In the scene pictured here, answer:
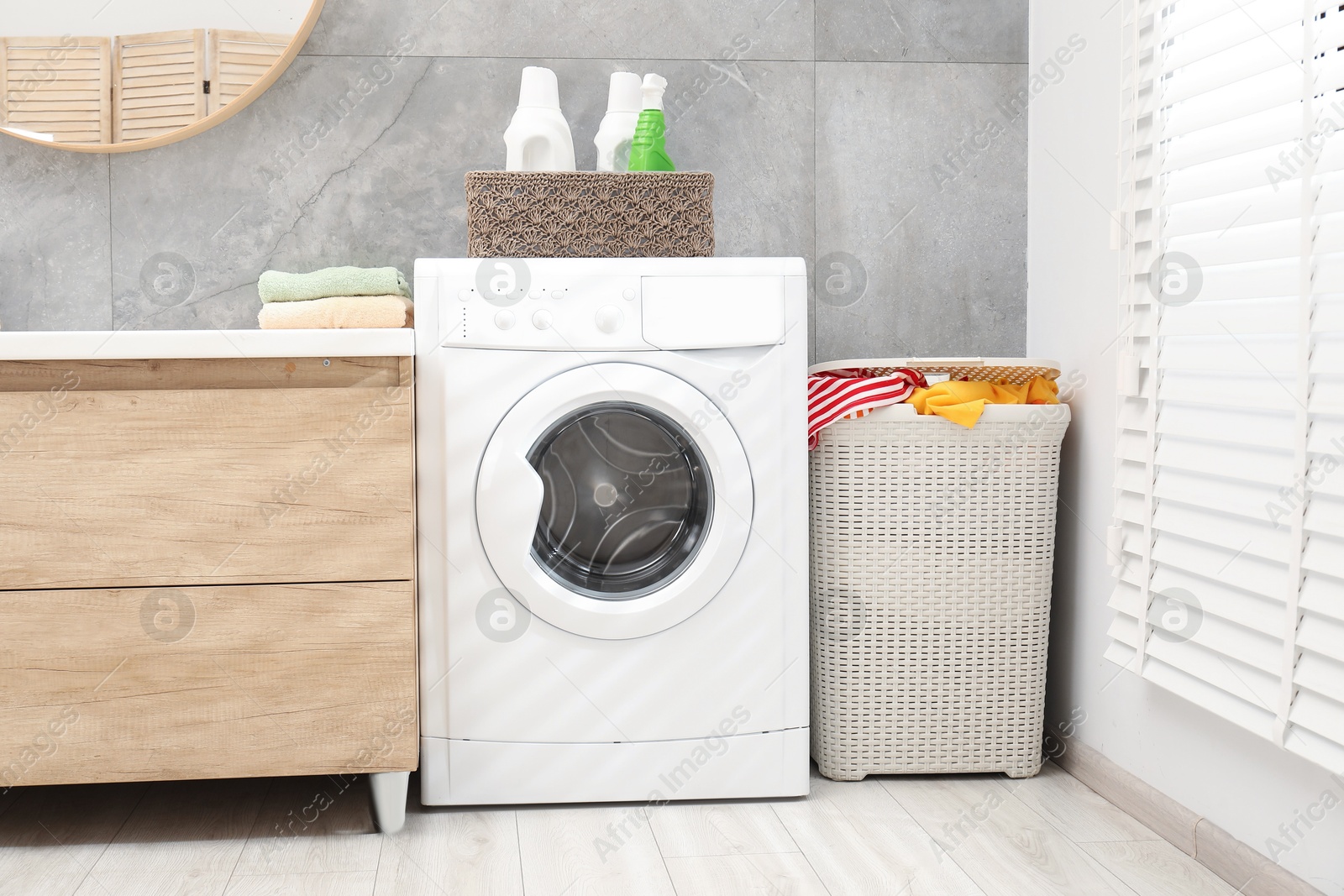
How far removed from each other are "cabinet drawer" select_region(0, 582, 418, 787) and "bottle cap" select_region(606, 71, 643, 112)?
3.19 feet

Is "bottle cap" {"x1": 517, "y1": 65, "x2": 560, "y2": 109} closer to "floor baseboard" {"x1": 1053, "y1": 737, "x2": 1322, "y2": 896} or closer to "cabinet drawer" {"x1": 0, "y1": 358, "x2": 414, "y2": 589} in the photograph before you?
"cabinet drawer" {"x1": 0, "y1": 358, "x2": 414, "y2": 589}

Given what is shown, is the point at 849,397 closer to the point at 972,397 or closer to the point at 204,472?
the point at 972,397

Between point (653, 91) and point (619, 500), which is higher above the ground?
point (653, 91)

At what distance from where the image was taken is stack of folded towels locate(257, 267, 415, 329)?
1.65 m

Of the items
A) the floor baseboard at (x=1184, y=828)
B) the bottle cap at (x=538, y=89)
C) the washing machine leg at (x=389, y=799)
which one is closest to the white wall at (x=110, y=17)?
the bottle cap at (x=538, y=89)

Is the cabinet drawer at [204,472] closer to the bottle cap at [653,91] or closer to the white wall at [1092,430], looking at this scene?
the bottle cap at [653,91]

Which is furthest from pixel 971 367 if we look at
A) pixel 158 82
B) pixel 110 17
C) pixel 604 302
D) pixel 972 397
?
pixel 110 17

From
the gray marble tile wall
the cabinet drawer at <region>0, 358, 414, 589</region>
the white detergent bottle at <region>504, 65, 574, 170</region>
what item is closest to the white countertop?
the cabinet drawer at <region>0, 358, 414, 589</region>

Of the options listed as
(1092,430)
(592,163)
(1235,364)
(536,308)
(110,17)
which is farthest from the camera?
(592,163)

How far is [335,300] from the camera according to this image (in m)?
1.67

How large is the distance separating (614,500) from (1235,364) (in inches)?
35.2

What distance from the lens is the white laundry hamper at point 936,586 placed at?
1.72m

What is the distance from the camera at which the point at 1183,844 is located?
4.80ft

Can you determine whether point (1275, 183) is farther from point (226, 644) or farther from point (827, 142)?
point (226, 644)
